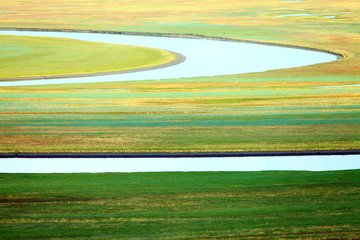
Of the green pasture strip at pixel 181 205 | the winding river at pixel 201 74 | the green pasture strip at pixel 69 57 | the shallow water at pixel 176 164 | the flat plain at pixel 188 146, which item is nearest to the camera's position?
the green pasture strip at pixel 181 205

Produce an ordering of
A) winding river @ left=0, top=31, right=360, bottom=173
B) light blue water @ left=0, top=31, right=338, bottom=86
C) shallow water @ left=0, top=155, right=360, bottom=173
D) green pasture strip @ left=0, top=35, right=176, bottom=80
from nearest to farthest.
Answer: shallow water @ left=0, top=155, right=360, bottom=173, winding river @ left=0, top=31, right=360, bottom=173, light blue water @ left=0, top=31, right=338, bottom=86, green pasture strip @ left=0, top=35, right=176, bottom=80

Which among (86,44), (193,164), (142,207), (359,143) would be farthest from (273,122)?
(86,44)

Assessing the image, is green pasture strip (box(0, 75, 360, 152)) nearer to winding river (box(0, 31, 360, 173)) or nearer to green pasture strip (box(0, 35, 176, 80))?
winding river (box(0, 31, 360, 173))

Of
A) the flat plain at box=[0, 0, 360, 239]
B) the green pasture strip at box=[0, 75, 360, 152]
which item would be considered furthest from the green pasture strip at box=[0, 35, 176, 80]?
the green pasture strip at box=[0, 75, 360, 152]

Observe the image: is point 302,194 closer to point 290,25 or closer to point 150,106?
point 150,106

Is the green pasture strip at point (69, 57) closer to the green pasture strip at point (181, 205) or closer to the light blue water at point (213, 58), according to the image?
the light blue water at point (213, 58)

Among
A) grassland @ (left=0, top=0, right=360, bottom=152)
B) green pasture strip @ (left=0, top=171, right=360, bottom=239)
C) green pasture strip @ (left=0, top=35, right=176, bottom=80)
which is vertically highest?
green pasture strip @ (left=0, top=171, right=360, bottom=239)

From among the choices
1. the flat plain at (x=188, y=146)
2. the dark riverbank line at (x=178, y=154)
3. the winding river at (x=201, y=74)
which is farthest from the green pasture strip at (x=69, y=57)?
the dark riverbank line at (x=178, y=154)
